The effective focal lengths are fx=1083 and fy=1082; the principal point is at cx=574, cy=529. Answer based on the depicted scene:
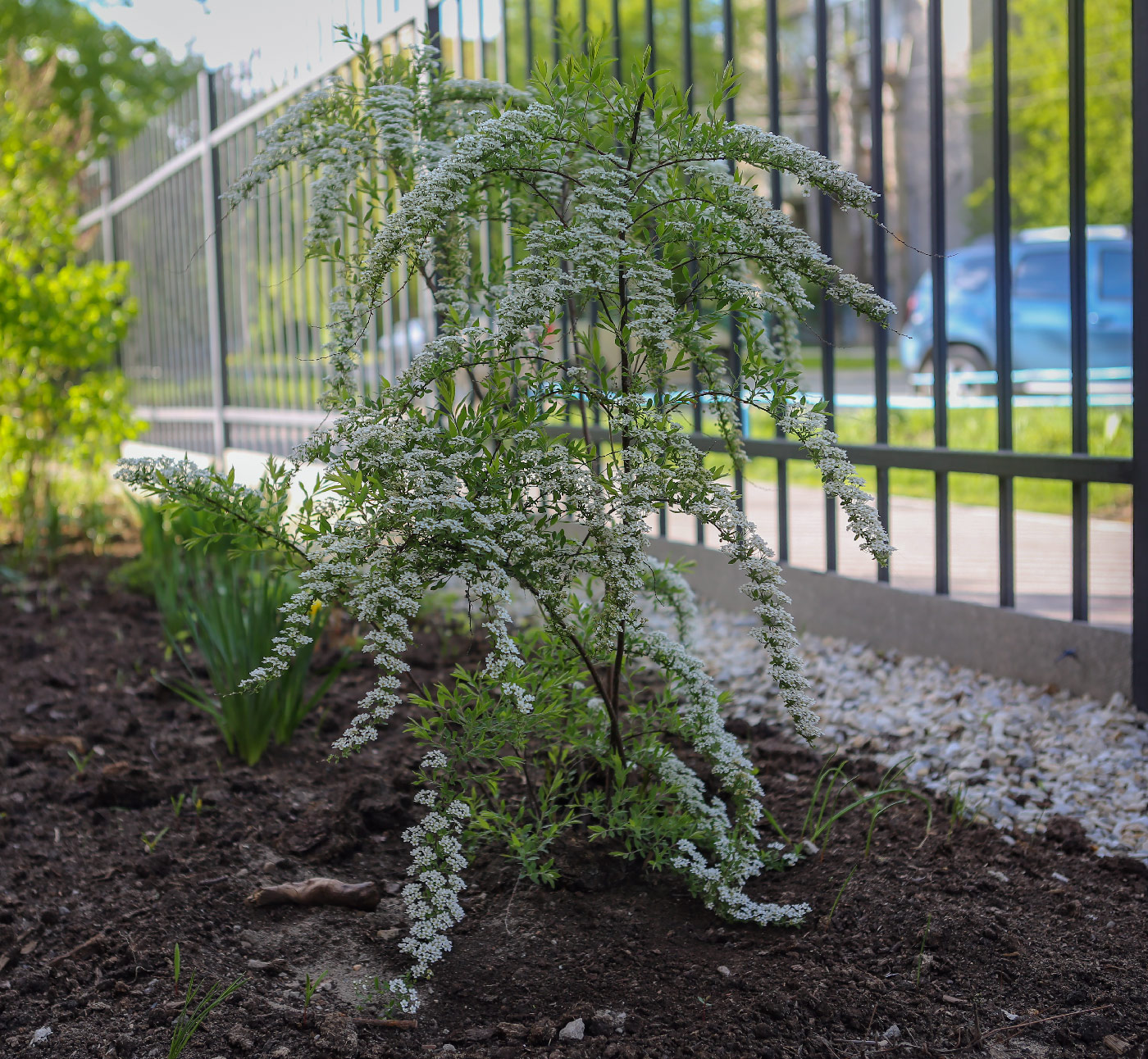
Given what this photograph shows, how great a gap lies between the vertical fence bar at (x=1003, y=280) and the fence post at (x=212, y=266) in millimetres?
5785

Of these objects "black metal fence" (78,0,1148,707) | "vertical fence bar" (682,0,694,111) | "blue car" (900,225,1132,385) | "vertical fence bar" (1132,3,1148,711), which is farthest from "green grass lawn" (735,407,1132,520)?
"vertical fence bar" (1132,3,1148,711)

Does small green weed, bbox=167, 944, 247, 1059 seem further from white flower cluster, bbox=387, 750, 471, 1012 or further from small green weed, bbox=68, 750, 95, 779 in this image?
small green weed, bbox=68, 750, 95, 779

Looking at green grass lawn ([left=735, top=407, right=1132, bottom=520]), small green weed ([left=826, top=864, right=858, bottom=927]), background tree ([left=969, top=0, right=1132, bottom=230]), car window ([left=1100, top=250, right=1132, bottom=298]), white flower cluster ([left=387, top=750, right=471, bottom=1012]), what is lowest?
small green weed ([left=826, top=864, right=858, bottom=927])

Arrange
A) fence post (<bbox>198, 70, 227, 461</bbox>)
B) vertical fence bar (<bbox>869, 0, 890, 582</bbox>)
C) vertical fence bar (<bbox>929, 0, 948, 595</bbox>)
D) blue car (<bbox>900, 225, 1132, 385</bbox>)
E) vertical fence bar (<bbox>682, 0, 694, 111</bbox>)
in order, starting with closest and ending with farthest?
vertical fence bar (<bbox>929, 0, 948, 595</bbox>)
vertical fence bar (<bbox>869, 0, 890, 582</bbox>)
vertical fence bar (<bbox>682, 0, 694, 111</bbox>)
fence post (<bbox>198, 70, 227, 461</bbox>)
blue car (<bbox>900, 225, 1132, 385</bbox>)

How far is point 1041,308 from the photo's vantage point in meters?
12.3

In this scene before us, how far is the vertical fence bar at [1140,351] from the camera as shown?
318cm

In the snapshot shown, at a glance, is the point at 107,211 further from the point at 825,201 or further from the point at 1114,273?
the point at 1114,273

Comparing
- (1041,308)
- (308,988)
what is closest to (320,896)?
(308,988)

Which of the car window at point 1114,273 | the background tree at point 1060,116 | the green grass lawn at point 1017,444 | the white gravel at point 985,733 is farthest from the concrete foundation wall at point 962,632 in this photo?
the background tree at point 1060,116

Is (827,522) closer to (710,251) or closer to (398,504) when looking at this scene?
(710,251)

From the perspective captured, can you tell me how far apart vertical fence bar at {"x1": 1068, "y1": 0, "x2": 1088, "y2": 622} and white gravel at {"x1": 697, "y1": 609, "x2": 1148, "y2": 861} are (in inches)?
19.9

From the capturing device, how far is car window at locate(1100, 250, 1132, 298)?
40.1ft

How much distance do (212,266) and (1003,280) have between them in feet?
20.7

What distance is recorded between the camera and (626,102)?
2018mm
